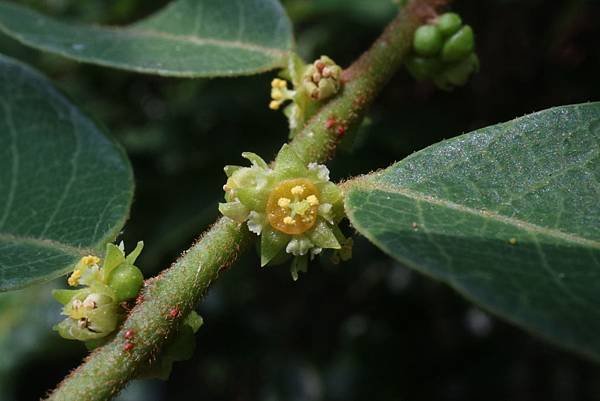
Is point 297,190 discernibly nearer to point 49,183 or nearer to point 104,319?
point 104,319

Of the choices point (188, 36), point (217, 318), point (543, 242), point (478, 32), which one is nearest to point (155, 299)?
point (543, 242)

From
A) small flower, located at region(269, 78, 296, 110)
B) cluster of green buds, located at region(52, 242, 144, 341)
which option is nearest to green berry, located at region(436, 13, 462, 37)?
small flower, located at region(269, 78, 296, 110)

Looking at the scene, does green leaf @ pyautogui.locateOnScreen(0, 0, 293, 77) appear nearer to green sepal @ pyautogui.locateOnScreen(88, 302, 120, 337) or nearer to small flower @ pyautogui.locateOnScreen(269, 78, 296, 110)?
small flower @ pyautogui.locateOnScreen(269, 78, 296, 110)

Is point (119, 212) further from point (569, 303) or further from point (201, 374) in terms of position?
point (201, 374)

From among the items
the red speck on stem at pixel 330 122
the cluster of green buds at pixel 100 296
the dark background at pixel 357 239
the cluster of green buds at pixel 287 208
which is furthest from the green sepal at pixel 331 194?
the dark background at pixel 357 239

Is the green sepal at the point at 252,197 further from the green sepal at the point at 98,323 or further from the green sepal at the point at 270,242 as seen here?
the green sepal at the point at 98,323

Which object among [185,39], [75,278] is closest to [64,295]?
[75,278]
